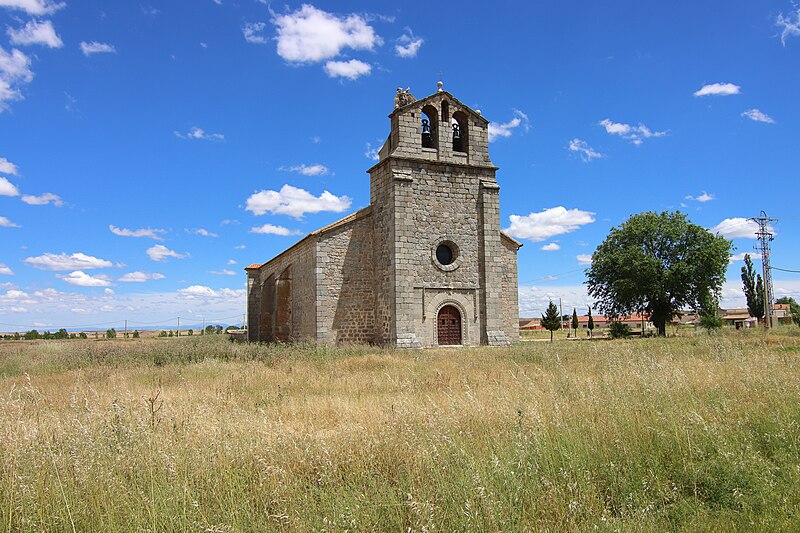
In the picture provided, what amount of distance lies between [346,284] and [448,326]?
475 centimetres

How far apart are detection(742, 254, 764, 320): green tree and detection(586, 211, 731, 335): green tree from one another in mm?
30814

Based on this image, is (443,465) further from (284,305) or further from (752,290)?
Answer: (752,290)

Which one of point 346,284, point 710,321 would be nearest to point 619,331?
point 710,321

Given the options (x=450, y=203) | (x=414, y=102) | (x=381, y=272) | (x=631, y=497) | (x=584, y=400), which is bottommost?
(x=631, y=497)

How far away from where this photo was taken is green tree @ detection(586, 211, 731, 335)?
33.9m

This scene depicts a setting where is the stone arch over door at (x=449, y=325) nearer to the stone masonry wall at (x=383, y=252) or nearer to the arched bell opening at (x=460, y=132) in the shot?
the stone masonry wall at (x=383, y=252)

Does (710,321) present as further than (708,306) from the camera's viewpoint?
No

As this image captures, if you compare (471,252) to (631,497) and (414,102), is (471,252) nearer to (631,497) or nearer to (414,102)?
(414,102)

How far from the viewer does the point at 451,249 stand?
22094 mm

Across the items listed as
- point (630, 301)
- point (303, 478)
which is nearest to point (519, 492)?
point (303, 478)

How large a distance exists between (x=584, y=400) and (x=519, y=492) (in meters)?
2.58

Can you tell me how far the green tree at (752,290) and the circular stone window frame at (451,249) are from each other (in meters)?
52.7

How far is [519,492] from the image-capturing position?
3.70 meters

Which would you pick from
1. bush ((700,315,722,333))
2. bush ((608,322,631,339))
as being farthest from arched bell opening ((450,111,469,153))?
bush ((608,322,631,339))
